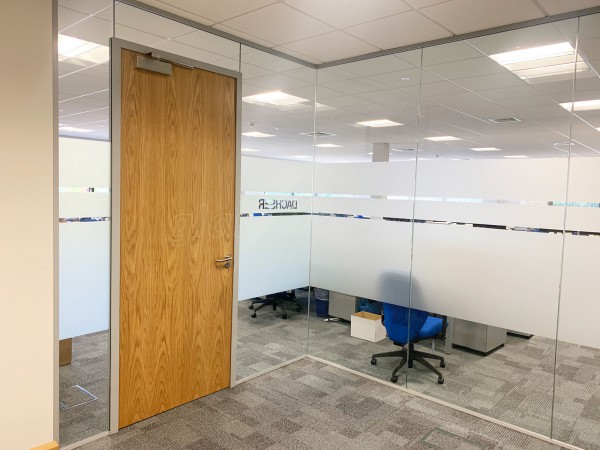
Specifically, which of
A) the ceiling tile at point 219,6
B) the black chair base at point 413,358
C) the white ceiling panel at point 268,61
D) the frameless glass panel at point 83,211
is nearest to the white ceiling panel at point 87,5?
the frameless glass panel at point 83,211

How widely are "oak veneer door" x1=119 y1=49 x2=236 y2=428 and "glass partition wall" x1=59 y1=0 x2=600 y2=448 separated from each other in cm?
15

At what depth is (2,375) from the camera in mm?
2211

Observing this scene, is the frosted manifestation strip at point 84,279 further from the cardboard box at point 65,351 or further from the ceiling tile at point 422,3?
the ceiling tile at point 422,3

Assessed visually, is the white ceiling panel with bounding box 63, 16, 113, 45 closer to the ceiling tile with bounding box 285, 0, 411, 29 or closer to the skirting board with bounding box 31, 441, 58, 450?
the ceiling tile with bounding box 285, 0, 411, 29

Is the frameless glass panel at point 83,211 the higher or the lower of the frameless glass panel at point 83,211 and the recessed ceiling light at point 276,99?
the lower

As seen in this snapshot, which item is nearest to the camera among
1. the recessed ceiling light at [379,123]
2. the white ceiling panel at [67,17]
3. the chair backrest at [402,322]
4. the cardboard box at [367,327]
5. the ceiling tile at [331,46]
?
the white ceiling panel at [67,17]

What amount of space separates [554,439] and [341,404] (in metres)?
1.41

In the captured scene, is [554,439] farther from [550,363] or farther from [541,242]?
[541,242]

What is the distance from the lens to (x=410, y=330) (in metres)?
3.55

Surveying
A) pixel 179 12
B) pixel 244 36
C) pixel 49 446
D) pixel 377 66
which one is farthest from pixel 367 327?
pixel 179 12

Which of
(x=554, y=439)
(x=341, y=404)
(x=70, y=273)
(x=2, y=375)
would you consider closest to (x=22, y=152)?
(x=70, y=273)

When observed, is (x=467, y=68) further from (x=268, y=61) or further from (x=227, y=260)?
(x=227, y=260)

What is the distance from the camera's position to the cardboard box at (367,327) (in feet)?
12.5

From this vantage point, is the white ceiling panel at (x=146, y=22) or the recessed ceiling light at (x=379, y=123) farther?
the recessed ceiling light at (x=379, y=123)
